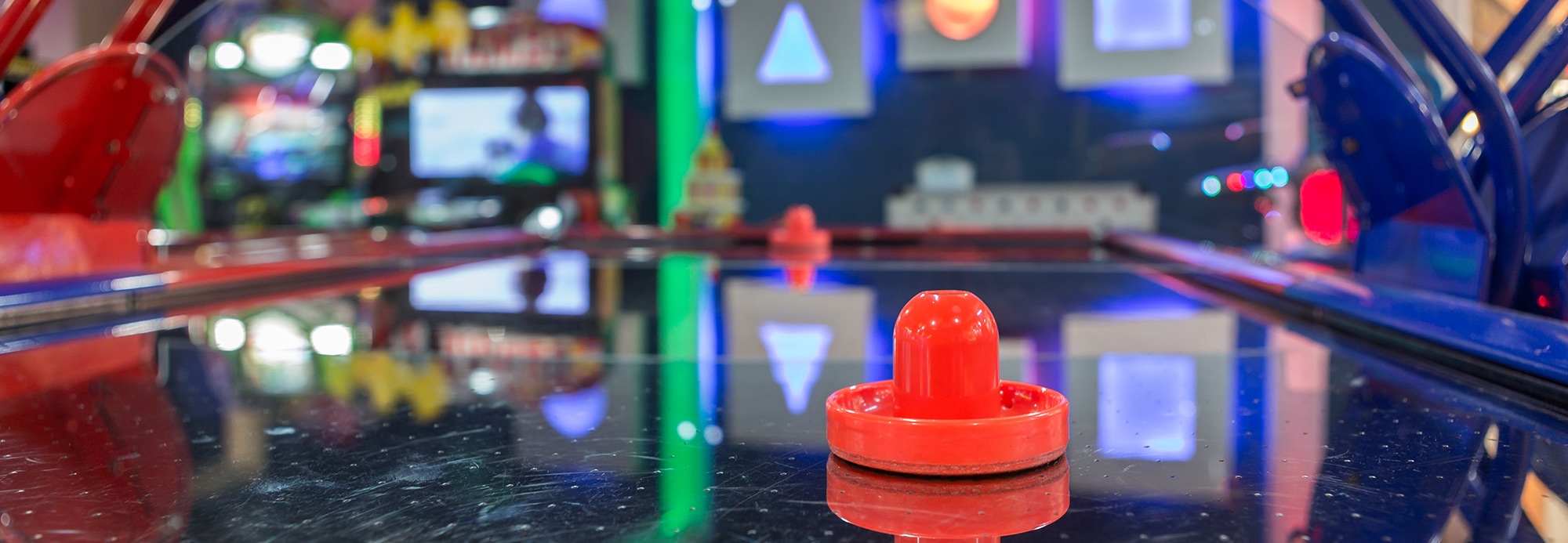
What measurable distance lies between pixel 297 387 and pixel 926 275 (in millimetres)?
1199

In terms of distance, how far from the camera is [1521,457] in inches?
16.2

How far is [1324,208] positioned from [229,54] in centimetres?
587

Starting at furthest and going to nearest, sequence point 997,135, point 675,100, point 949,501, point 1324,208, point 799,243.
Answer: point 675,100, point 997,135, point 799,243, point 1324,208, point 949,501

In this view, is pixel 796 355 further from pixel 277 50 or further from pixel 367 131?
pixel 277 50

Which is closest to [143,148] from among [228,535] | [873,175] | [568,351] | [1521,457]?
[568,351]

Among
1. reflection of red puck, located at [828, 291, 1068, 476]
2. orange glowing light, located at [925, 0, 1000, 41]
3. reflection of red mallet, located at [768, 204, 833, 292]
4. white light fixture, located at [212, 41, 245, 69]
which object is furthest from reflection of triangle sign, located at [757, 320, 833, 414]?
white light fixture, located at [212, 41, 245, 69]

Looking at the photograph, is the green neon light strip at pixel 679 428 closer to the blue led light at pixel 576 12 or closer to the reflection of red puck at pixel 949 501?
the reflection of red puck at pixel 949 501

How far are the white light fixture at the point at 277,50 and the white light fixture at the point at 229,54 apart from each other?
5cm

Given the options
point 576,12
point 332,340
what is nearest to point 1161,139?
point 576,12

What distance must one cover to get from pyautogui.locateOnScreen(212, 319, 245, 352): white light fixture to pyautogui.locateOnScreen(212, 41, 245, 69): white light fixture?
18.7 ft

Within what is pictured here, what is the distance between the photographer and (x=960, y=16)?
5.00 m

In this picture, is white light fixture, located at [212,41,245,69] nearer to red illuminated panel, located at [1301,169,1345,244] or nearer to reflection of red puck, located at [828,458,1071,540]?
red illuminated panel, located at [1301,169,1345,244]

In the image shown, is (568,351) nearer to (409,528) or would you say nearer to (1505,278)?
(409,528)

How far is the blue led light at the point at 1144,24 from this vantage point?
502 cm
